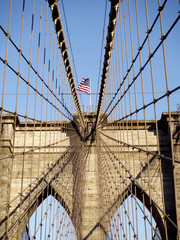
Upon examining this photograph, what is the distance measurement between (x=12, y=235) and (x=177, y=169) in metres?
5.76

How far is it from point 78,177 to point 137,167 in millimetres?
2154

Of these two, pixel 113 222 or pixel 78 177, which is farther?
pixel 78 177

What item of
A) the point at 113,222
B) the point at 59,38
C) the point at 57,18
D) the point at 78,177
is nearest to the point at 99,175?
the point at 78,177

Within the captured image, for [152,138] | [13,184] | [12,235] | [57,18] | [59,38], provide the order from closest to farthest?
[57,18]
[59,38]
[12,235]
[13,184]
[152,138]

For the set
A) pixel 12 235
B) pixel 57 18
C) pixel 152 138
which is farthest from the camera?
pixel 152 138

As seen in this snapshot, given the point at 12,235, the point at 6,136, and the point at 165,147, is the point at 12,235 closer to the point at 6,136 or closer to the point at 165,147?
the point at 6,136

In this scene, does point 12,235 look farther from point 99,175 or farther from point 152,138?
point 152,138

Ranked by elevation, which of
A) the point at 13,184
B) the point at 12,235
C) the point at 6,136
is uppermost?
the point at 6,136

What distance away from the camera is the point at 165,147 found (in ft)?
37.4

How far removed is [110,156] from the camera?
11.5 meters

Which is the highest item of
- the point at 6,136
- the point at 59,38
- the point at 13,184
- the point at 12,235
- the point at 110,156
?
the point at 59,38

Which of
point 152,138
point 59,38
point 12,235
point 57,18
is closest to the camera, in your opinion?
point 57,18

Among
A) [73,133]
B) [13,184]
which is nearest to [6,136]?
[13,184]

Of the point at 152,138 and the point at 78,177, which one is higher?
the point at 152,138
